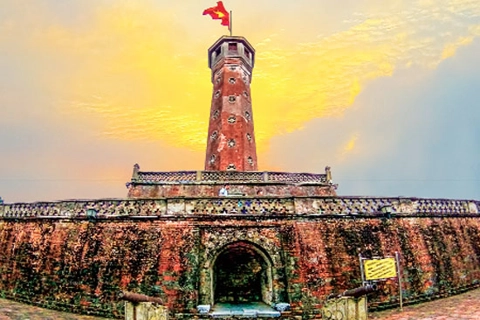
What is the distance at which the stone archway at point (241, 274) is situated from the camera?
9.67 metres

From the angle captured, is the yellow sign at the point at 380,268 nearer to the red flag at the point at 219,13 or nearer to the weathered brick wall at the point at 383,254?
the weathered brick wall at the point at 383,254

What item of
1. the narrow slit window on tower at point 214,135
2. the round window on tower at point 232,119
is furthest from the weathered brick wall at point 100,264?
the round window on tower at point 232,119

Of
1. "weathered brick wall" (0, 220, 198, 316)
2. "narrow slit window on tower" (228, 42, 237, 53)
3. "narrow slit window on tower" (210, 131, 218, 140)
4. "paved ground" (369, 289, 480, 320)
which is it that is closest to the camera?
"paved ground" (369, 289, 480, 320)

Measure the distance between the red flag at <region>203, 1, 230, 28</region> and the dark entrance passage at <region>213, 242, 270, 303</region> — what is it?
66.9 feet

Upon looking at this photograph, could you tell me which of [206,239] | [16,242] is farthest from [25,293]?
[206,239]

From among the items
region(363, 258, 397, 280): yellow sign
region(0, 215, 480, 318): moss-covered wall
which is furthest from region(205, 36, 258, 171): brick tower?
region(363, 258, 397, 280): yellow sign

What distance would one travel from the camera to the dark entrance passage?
32.1 ft

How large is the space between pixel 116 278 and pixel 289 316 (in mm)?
5926

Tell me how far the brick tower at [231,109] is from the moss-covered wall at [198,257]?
9.70 m

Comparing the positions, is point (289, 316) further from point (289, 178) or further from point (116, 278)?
point (289, 178)

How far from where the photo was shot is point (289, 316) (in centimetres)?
859

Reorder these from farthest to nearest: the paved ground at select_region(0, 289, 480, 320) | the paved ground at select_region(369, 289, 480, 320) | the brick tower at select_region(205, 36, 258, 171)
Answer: the brick tower at select_region(205, 36, 258, 171), the paved ground at select_region(0, 289, 480, 320), the paved ground at select_region(369, 289, 480, 320)

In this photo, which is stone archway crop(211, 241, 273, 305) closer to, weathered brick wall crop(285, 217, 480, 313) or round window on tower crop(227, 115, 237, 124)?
weathered brick wall crop(285, 217, 480, 313)

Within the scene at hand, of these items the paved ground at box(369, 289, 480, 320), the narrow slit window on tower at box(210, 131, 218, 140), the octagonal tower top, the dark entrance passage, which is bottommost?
the paved ground at box(369, 289, 480, 320)
